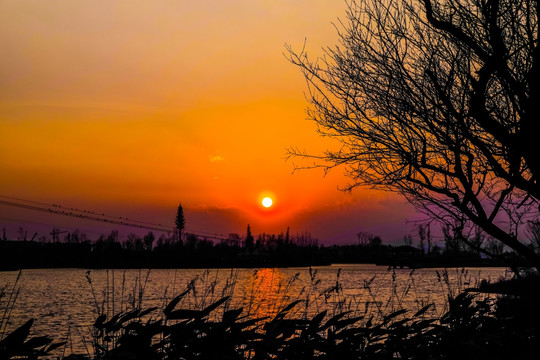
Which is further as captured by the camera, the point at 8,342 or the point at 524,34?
the point at 524,34

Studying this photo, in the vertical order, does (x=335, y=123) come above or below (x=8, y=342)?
above

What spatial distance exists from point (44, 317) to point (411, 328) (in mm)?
33923


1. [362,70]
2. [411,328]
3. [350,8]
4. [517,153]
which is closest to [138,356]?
[411,328]

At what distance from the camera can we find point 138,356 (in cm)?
384

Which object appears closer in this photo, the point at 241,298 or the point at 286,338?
the point at 286,338

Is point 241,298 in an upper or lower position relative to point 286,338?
lower

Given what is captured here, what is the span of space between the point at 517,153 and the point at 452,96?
2.03 metres

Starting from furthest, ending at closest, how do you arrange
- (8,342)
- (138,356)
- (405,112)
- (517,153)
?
(405,112) < (517,153) < (138,356) < (8,342)

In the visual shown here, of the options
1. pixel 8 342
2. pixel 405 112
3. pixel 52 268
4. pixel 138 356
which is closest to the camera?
pixel 8 342

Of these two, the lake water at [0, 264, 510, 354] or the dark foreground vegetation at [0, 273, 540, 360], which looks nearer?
the dark foreground vegetation at [0, 273, 540, 360]

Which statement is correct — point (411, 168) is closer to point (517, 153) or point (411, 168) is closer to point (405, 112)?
point (405, 112)

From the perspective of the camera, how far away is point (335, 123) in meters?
7.43

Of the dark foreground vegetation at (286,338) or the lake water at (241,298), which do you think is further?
the lake water at (241,298)

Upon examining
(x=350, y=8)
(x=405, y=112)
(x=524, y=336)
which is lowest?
(x=524, y=336)
